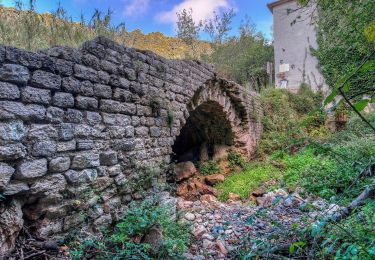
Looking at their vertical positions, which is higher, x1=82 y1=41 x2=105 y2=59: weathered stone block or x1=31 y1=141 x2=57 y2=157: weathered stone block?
x1=82 y1=41 x2=105 y2=59: weathered stone block

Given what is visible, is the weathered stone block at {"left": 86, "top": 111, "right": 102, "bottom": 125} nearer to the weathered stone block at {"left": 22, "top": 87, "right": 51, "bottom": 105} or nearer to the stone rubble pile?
the weathered stone block at {"left": 22, "top": 87, "right": 51, "bottom": 105}

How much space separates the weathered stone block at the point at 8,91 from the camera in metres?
2.15

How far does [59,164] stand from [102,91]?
964mm

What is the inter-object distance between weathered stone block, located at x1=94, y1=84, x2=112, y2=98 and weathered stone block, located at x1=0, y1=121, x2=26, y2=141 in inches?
35.7

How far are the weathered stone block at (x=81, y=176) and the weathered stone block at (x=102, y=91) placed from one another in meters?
0.85

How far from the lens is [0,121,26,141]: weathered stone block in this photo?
84.4 inches

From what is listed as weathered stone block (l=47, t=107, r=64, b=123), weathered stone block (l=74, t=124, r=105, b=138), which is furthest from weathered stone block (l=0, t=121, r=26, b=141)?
weathered stone block (l=74, t=124, r=105, b=138)

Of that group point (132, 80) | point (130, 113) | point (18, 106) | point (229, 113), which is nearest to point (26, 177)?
point (18, 106)

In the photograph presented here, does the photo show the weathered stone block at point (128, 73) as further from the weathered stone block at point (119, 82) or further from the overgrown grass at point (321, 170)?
the overgrown grass at point (321, 170)

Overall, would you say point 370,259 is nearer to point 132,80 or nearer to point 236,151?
point 132,80

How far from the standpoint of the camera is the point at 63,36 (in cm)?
354

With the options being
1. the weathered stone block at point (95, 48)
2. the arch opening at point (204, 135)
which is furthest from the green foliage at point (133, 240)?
the arch opening at point (204, 135)

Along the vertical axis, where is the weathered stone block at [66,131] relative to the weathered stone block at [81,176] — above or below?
above

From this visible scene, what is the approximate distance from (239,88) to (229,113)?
739 millimetres
